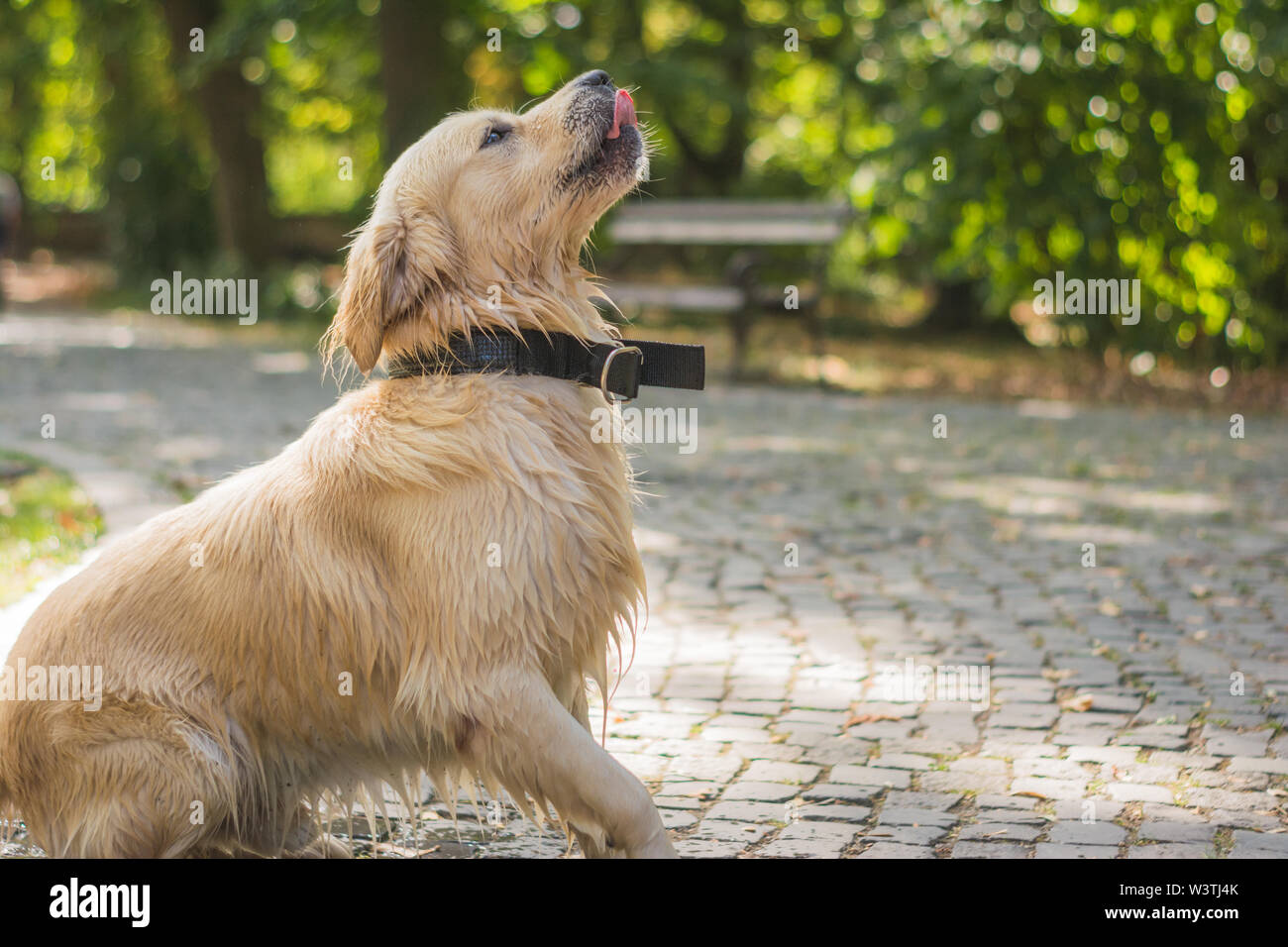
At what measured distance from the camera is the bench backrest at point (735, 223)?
14508 mm

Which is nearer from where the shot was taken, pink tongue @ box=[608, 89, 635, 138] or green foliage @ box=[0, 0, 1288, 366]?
pink tongue @ box=[608, 89, 635, 138]

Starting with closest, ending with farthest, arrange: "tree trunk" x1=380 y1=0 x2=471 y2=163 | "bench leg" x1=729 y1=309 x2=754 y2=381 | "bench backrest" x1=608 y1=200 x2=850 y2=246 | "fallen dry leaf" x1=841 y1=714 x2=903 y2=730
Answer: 1. "fallen dry leaf" x1=841 y1=714 x2=903 y2=730
2. "bench leg" x1=729 y1=309 x2=754 y2=381
3. "bench backrest" x1=608 y1=200 x2=850 y2=246
4. "tree trunk" x1=380 y1=0 x2=471 y2=163

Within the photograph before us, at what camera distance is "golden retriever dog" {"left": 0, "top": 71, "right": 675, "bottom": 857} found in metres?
3.25

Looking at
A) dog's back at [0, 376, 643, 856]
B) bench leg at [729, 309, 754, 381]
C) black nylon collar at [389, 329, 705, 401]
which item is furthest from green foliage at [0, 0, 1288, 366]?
dog's back at [0, 376, 643, 856]

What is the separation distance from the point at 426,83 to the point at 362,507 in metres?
15.2

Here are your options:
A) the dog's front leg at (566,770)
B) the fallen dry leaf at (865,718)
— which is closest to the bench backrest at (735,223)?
the fallen dry leaf at (865,718)

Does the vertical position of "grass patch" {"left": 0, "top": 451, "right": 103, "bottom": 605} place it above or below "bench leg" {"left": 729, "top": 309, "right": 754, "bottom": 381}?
below

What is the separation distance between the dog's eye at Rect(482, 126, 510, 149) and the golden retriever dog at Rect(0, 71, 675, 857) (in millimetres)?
90

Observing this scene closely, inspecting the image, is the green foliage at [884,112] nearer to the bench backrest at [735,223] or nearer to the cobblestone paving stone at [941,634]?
the bench backrest at [735,223]

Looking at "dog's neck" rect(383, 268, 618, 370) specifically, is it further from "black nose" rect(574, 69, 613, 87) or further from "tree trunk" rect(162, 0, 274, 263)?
"tree trunk" rect(162, 0, 274, 263)

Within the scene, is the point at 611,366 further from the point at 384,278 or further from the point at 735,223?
the point at 735,223

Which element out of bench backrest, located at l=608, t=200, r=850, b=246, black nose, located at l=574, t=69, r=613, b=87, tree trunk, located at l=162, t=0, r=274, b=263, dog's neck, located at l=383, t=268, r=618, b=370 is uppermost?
tree trunk, located at l=162, t=0, r=274, b=263

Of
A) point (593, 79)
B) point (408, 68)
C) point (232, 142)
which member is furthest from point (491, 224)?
point (232, 142)

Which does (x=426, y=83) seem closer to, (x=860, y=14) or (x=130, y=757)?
(x=860, y=14)
